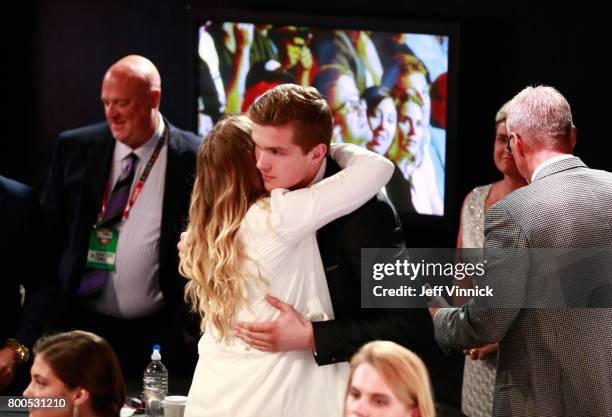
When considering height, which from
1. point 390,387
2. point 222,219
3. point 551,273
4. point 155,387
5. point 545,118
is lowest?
point 155,387

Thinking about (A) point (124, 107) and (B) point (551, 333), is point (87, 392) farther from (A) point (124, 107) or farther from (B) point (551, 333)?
(A) point (124, 107)

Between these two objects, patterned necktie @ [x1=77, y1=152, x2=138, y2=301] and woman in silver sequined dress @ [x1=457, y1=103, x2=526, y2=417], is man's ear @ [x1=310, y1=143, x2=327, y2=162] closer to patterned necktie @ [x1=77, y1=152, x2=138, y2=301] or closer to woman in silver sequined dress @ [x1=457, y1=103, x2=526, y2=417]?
woman in silver sequined dress @ [x1=457, y1=103, x2=526, y2=417]

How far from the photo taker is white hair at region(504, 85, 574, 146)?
2.83 metres

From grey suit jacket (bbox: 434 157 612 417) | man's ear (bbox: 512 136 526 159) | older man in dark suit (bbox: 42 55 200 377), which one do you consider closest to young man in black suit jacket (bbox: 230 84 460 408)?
grey suit jacket (bbox: 434 157 612 417)

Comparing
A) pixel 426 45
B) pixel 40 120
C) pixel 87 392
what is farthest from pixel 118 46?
pixel 87 392

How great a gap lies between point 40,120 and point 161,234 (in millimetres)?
2465

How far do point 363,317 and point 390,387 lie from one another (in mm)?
470

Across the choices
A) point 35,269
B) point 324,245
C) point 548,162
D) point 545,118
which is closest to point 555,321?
point 548,162

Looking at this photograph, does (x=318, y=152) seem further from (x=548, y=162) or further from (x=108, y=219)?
(x=108, y=219)

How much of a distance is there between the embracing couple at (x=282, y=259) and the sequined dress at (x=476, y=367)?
1302 millimetres

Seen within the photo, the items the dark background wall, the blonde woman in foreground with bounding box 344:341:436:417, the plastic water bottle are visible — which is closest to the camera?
the blonde woman in foreground with bounding box 344:341:436:417

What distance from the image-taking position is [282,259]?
2.72 m

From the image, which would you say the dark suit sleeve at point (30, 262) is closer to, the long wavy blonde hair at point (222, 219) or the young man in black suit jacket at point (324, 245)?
the long wavy blonde hair at point (222, 219)

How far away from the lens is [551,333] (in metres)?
2.82
